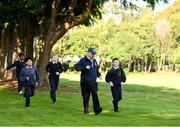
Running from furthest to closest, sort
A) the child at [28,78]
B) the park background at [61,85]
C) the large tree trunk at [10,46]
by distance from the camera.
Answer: the large tree trunk at [10,46] < the child at [28,78] < the park background at [61,85]

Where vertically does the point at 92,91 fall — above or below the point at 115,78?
below

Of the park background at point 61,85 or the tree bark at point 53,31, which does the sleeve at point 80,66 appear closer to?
the park background at point 61,85

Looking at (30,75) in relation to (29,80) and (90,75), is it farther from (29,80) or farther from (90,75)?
(90,75)

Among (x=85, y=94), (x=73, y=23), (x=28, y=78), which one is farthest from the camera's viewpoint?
(x=73, y=23)

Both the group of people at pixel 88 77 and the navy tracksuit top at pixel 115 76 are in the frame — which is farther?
the navy tracksuit top at pixel 115 76

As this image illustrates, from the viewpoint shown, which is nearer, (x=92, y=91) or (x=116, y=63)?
(x=92, y=91)

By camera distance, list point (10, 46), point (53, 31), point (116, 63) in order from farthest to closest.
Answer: point (10, 46)
point (53, 31)
point (116, 63)

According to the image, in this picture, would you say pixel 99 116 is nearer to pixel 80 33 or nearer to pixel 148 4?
pixel 148 4

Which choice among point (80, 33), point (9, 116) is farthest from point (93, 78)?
point (80, 33)

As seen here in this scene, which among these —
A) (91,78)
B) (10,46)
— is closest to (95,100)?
(91,78)

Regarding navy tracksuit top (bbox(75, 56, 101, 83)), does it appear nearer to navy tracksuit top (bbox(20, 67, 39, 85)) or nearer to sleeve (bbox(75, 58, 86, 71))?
sleeve (bbox(75, 58, 86, 71))

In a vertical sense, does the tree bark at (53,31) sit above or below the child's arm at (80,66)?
above

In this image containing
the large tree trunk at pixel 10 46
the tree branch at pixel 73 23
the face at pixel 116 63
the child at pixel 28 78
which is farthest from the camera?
the large tree trunk at pixel 10 46

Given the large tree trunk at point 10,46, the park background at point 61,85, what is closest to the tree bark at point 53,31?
the park background at point 61,85
